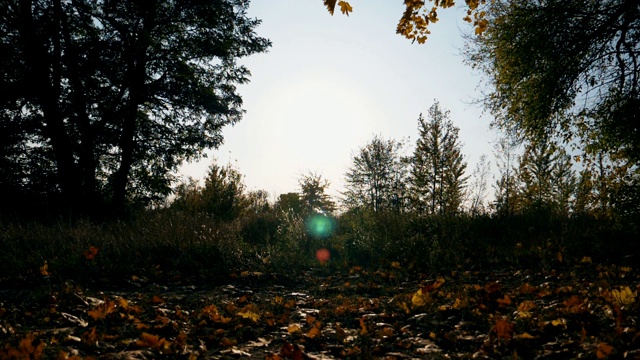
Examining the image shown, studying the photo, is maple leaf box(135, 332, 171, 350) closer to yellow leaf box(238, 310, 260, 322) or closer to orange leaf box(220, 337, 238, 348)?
orange leaf box(220, 337, 238, 348)

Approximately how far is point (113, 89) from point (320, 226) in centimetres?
1027

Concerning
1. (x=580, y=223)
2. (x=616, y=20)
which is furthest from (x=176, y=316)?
(x=616, y=20)

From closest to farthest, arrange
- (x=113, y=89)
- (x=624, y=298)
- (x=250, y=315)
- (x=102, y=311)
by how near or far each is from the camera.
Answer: (x=624, y=298) < (x=102, y=311) < (x=250, y=315) < (x=113, y=89)

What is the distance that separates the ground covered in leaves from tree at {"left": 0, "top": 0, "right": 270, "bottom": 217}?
10137 millimetres

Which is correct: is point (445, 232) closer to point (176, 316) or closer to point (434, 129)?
point (176, 316)

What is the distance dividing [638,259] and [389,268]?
442 centimetres

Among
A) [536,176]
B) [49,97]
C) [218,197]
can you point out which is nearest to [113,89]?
[49,97]

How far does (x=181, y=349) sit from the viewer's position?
286 cm

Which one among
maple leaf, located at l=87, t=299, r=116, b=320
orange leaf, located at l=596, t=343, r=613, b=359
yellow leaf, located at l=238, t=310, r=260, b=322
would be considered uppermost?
orange leaf, located at l=596, t=343, r=613, b=359

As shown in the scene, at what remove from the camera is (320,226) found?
35.4ft

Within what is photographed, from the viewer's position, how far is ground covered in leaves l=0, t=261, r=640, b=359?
2.66 metres

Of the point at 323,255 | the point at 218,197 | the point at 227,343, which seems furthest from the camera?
the point at 218,197

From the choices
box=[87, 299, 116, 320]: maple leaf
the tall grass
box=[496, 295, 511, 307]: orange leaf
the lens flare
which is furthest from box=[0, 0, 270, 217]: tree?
box=[496, 295, 511, 307]: orange leaf

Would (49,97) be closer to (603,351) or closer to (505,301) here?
(505,301)
